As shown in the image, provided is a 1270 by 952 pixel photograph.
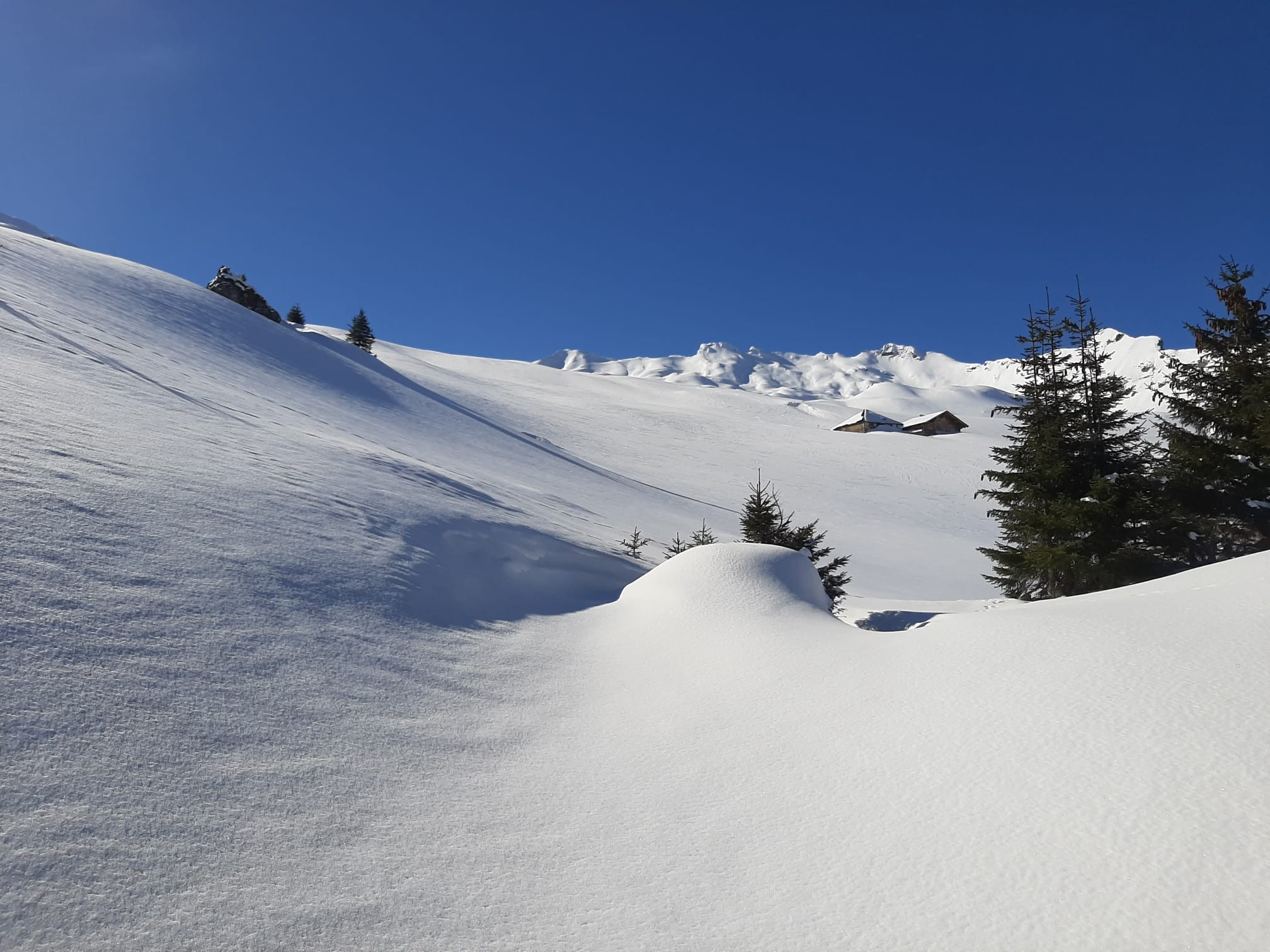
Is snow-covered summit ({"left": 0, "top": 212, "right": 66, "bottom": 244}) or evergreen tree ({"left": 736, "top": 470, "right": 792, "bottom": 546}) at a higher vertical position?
snow-covered summit ({"left": 0, "top": 212, "right": 66, "bottom": 244})

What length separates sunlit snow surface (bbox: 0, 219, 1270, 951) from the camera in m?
2.81

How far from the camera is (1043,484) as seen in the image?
13398 millimetres

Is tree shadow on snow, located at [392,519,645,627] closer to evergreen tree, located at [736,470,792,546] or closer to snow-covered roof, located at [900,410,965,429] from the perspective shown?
evergreen tree, located at [736,470,792,546]

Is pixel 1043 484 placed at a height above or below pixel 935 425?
below

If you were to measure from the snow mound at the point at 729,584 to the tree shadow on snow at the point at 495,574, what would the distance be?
1.12 meters

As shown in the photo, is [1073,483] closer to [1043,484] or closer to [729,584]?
[1043,484]

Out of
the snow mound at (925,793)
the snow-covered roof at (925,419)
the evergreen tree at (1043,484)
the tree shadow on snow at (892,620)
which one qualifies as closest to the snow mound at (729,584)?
the snow mound at (925,793)

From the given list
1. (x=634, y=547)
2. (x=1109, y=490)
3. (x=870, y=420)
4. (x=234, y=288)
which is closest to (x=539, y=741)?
(x=634, y=547)

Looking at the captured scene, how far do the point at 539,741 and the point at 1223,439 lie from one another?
52.3 ft

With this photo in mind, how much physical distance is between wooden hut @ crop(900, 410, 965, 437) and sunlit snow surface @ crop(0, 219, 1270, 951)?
56.7 meters

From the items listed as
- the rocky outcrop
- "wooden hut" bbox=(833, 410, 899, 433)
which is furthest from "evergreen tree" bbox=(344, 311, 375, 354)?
"wooden hut" bbox=(833, 410, 899, 433)

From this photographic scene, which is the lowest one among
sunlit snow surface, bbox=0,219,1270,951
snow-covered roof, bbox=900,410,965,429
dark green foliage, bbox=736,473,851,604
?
sunlit snow surface, bbox=0,219,1270,951

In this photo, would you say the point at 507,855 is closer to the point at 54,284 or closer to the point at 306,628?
the point at 306,628

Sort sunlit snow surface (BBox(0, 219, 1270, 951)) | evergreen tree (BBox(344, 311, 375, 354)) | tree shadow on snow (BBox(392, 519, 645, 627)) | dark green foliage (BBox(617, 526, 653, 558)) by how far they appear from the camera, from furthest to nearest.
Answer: evergreen tree (BBox(344, 311, 375, 354)) < dark green foliage (BBox(617, 526, 653, 558)) < tree shadow on snow (BBox(392, 519, 645, 627)) < sunlit snow surface (BBox(0, 219, 1270, 951))
